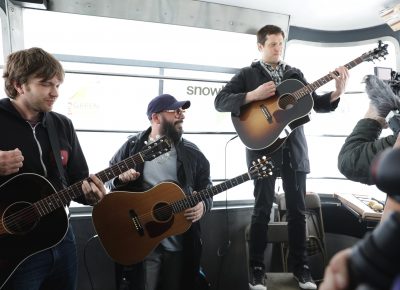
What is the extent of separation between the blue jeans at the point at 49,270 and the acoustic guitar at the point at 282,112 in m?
1.41

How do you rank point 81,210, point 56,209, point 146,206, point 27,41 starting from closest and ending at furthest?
point 56,209 < point 146,206 < point 27,41 < point 81,210

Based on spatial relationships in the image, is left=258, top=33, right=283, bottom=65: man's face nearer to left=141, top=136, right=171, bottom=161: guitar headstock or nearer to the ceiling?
the ceiling

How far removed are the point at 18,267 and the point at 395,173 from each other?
1.65 meters

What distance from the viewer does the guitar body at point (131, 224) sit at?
2.00 meters

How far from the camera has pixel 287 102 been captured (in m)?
2.21

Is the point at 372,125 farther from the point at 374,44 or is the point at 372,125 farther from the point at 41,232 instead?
the point at 374,44

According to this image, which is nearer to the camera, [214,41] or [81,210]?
[81,210]

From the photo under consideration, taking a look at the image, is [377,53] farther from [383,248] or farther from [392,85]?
[383,248]

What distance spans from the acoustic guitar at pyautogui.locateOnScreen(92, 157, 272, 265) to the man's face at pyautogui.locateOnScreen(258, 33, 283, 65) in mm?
1328

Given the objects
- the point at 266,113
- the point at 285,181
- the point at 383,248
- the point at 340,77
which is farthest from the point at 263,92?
the point at 383,248

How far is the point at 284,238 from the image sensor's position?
8.96 ft

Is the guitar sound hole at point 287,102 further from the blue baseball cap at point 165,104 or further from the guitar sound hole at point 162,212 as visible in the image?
the guitar sound hole at point 162,212

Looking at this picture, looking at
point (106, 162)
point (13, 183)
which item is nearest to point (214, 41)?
point (106, 162)

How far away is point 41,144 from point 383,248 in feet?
5.42
